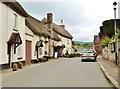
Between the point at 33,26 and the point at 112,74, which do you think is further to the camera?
the point at 33,26

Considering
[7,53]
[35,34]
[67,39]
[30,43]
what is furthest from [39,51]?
[67,39]

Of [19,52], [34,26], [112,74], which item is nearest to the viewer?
[112,74]

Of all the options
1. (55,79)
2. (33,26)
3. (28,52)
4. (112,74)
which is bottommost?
(55,79)

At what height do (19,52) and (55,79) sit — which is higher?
(19,52)

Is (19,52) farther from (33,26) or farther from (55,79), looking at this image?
(55,79)

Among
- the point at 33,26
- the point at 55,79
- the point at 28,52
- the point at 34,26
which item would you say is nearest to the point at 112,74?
the point at 55,79

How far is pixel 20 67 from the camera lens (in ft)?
76.3

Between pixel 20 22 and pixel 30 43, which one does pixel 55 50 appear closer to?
pixel 30 43

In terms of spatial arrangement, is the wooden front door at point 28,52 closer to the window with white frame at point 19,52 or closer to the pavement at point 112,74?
the window with white frame at point 19,52

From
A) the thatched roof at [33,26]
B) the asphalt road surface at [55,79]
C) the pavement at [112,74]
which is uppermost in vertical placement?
the thatched roof at [33,26]

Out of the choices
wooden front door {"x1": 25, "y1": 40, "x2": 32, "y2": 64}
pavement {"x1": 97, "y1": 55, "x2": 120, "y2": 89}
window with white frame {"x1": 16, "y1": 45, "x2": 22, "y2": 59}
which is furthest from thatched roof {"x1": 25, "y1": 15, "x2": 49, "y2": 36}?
pavement {"x1": 97, "y1": 55, "x2": 120, "y2": 89}

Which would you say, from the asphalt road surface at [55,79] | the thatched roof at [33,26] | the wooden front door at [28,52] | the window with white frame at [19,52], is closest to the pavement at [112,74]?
the asphalt road surface at [55,79]

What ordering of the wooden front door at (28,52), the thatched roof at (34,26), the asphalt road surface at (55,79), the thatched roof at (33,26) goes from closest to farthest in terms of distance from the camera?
the asphalt road surface at (55,79) → the wooden front door at (28,52) → the thatched roof at (33,26) → the thatched roof at (34,26)

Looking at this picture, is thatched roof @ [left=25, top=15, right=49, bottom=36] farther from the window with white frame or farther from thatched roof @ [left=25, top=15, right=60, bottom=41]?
the window with white frame
